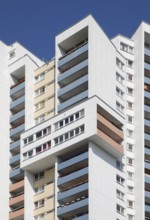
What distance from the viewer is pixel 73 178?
9650 cm

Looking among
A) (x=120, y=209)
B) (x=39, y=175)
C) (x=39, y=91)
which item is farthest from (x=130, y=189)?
(x=39, y=91)

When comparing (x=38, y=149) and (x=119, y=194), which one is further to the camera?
(x=38, y=149)

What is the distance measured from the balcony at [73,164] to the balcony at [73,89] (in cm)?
1217

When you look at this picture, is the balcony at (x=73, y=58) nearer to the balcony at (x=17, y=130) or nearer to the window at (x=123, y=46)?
the window at (x=123, y=46)

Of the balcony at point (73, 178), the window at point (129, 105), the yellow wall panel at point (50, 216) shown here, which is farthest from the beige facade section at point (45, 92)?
the yellow wall panel at point (50, 216)

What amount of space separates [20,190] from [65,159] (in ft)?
41.0

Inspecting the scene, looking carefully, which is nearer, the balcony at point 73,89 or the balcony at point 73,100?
the balcony at point 73,100

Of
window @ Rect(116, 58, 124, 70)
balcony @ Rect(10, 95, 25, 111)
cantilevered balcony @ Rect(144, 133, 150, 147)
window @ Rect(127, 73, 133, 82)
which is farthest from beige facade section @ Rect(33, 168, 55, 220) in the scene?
window @ Rect(116, 58, 124, 70)

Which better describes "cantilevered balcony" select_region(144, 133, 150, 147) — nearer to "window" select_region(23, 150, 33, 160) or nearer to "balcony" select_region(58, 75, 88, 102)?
"balcony" select_region(58, 75, 88, 102)

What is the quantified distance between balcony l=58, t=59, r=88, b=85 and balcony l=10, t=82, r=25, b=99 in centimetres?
1041

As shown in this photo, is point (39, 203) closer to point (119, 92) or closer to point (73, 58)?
point (119, 92)

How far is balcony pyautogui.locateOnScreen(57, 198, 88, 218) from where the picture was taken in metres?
92.6

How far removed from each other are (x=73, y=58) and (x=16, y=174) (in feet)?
70.1

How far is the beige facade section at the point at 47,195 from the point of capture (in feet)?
330
